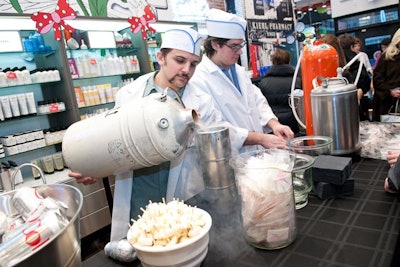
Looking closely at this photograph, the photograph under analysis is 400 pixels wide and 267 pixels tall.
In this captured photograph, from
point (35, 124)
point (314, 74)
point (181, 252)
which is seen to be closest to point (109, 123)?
point (181, 252)

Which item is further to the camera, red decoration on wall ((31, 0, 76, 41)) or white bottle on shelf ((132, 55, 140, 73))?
white bottle on shelf ((132, 55, 140, 73))

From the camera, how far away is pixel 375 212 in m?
0.93

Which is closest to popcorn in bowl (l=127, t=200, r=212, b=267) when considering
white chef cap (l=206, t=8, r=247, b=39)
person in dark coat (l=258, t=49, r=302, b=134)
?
white chef cap (l=206, t=8, r=247, b=39)

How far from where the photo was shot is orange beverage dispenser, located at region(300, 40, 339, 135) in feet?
5.49

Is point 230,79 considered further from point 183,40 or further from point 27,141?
point 27,141

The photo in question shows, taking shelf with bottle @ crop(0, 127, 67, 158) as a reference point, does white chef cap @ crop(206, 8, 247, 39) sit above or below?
above

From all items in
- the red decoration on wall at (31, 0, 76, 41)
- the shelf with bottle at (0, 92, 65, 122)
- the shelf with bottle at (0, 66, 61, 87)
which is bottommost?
the shelf with bottle at (0, 92, 65, 122)

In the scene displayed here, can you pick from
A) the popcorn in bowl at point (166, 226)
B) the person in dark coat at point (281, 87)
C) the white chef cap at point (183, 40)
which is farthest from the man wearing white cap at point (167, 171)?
the person in dark coat at point (281, 87)

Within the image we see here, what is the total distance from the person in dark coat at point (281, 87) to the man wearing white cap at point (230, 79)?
4.96 feet

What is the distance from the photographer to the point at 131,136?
39.4 inches

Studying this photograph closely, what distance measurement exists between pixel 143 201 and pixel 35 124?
7.33ft

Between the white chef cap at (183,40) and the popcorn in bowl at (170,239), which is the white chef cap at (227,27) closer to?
the white chef cap at (183,40)

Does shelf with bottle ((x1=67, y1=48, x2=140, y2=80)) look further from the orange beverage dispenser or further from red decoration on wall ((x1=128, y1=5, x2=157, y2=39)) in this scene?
the orange beverage dispenser

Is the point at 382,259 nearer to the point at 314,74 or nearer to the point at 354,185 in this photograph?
the point at 354,185
